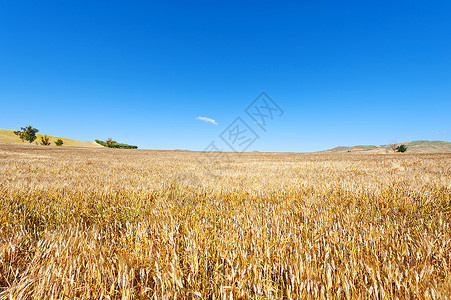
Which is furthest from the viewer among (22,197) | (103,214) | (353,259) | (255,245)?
(22,197)

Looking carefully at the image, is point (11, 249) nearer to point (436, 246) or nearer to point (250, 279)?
point (250, 279)

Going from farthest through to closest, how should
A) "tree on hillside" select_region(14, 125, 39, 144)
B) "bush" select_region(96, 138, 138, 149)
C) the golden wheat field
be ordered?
"bush" select_region(96, 138, 138, 149) < "tree on hillside" select_region(14, 125, 39, 144) < the golden wheat field

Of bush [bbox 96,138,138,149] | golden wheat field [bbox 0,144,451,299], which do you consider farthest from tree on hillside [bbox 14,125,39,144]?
golden wheat field [bbox 0,144,451,299]

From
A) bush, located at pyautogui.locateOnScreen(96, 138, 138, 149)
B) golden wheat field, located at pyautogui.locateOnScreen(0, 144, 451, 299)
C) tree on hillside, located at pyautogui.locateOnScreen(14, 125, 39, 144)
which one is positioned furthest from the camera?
bush, located at pyautogui.locateOnScreen(96, 138, 138, 149)

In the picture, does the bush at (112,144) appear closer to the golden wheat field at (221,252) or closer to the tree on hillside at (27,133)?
the tree on hillside at (27,133)

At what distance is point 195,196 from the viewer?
391 centimetres

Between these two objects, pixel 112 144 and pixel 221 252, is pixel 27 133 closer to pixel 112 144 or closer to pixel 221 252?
pixel 112 144

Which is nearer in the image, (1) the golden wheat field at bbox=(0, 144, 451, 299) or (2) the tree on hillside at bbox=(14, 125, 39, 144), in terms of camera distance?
(1) the golden wheat field at bbox=(0, 144, 451, 299)

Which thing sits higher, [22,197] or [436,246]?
[436,246]

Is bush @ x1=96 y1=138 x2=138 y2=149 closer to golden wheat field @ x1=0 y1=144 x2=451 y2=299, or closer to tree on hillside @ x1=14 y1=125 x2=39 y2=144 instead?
tree on hillside @ x1=14 y1=125 x2=39 y2=144

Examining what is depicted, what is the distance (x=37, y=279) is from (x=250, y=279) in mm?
1473

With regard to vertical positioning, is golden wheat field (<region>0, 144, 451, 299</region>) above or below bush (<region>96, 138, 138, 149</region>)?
below

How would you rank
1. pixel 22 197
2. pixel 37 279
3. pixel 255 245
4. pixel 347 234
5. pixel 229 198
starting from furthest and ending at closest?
pixel 229 198 → pixel 22 197 → pixel 347 234 → pixel 255 245 → pixel 37 279

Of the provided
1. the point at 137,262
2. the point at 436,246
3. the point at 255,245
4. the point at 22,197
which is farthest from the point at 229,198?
the point at 22,197
